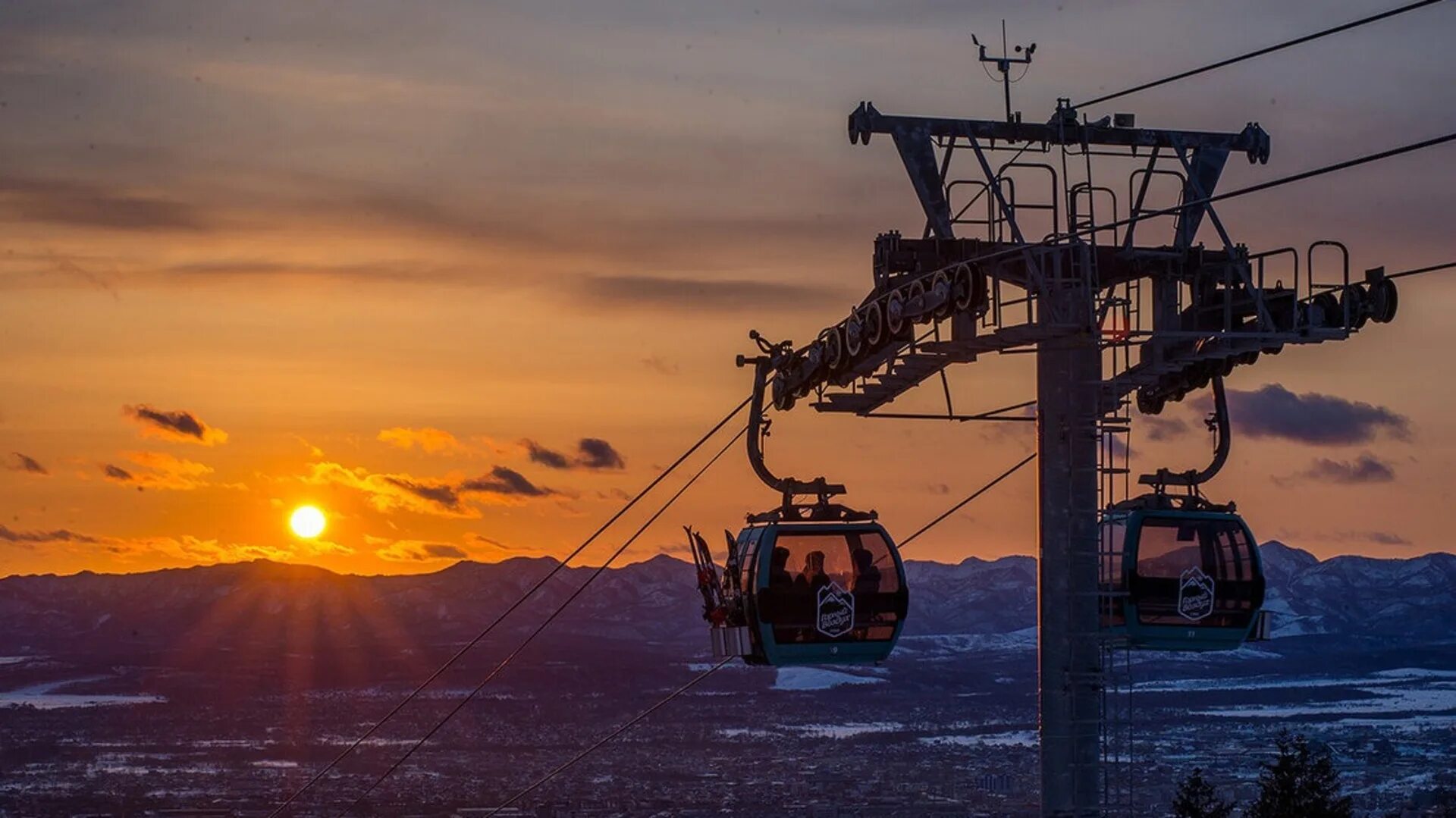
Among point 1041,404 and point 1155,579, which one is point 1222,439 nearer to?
point 1155,579

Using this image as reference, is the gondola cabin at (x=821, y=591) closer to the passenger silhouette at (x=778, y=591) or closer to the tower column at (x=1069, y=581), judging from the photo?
the passenger silhouette at (x=778, y=591)

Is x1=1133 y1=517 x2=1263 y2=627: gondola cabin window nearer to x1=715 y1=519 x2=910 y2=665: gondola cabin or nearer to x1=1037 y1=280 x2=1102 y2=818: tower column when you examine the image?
x1=715 y1=519 x2=910 y2=665: gondola cabin

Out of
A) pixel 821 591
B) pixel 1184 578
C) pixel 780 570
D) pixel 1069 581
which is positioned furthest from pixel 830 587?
pixel 1069 581

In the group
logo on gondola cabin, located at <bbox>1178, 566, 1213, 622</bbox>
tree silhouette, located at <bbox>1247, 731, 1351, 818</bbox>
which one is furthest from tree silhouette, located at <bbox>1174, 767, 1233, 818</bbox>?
logo on gondola cabin, located at <bbox>1178, 566, 1213, 622</bbox>

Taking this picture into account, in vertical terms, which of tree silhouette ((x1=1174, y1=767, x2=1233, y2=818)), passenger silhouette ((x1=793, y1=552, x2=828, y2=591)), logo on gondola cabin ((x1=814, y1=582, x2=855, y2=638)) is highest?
passenger silhouette ((x1=793, y1=552, x2=828, y2=591))

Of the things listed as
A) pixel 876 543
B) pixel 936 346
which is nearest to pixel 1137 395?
pixel 876 543

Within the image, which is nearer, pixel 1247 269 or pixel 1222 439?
pixel 1247 269

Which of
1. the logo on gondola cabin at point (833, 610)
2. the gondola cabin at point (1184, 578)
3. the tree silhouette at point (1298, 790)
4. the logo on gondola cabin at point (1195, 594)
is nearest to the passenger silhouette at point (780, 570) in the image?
the logo on gondola cabin at point (833, 610)
